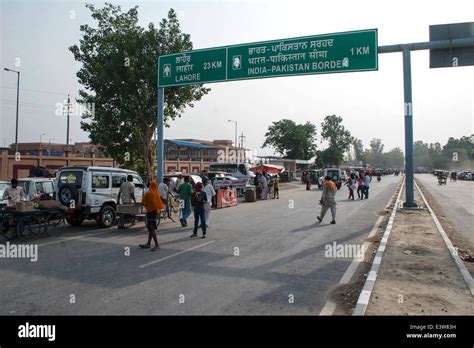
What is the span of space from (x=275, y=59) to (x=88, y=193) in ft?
28.2

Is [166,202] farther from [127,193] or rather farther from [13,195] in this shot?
[13,195]

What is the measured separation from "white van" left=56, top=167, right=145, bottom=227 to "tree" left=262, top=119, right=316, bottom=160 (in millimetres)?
58728

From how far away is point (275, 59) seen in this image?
14.5 metres

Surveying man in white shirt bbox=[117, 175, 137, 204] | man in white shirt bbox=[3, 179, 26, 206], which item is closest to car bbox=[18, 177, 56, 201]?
man in white shirt bbox=[3, 179, 26, 206]

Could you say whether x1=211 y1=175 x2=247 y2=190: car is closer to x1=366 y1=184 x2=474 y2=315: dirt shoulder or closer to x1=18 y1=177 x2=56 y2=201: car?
x1=18 y1=177 x2=56 y2=201: car

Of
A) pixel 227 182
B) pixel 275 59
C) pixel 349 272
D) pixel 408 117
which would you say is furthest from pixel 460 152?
pixel 349 272

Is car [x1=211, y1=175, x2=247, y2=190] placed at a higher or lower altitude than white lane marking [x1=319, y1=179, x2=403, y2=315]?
higher

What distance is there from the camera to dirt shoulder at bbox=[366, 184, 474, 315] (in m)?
5.24

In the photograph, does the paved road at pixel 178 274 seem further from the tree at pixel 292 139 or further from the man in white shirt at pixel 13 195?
the tree at pixel 292 139

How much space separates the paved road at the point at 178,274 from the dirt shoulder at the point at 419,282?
0.87 metres

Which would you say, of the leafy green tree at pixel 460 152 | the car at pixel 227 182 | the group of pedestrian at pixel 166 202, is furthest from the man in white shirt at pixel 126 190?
the leafy green tree at pixel 460 152

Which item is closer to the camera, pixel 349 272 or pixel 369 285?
pixel 369 285

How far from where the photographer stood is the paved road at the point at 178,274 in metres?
5.36

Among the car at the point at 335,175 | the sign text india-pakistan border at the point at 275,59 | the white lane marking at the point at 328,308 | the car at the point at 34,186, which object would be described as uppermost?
the sign text india-pakistan border at the point at 275,59
